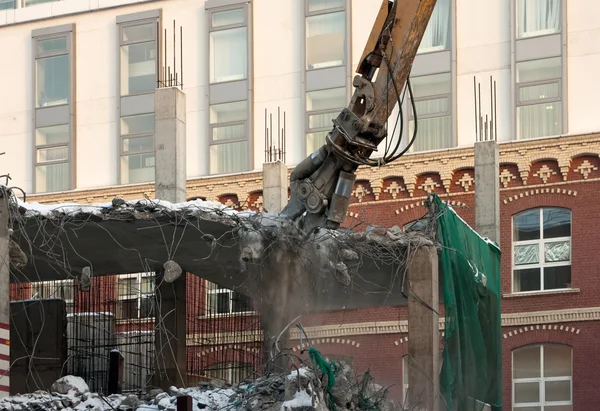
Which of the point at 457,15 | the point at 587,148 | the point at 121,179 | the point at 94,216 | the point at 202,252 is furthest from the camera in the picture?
the point at 121,179

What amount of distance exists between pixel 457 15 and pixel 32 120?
52.2ft

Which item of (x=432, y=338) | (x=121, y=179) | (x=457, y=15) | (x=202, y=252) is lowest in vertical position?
(x=432, y=338)

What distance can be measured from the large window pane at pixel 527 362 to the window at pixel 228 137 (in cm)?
1108

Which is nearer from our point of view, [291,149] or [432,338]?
[432,338]

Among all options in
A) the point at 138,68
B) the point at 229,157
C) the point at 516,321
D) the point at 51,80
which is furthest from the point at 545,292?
the point at 51,80

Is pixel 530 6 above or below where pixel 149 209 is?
above

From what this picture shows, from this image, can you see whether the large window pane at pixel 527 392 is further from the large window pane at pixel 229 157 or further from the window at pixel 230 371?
the large window pane at pixel 229 157

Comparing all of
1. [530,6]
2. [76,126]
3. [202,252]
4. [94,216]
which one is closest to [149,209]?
[94,216]

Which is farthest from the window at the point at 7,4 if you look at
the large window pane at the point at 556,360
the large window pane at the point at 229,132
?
the large window pane at the point at 556,360

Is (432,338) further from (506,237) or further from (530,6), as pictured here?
(530,6)

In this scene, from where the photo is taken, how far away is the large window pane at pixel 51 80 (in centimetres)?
4678

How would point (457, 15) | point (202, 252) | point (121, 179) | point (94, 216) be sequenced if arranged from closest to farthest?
point (94, 216)
point (202, 252)
point (457, 15)
point (121, 179)

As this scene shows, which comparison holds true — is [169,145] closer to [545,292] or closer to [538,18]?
[545,292]

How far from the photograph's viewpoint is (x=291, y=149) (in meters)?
42.8
